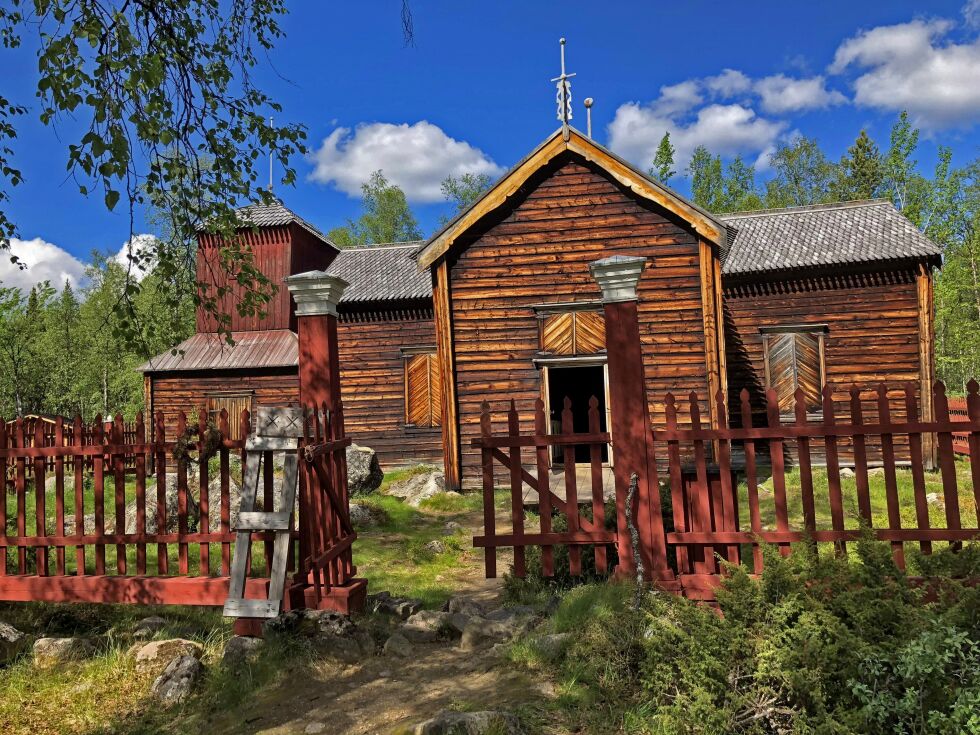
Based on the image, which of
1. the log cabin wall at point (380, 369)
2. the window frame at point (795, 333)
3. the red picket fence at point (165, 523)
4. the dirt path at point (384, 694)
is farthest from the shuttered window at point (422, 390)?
the dirt path at point (384, 694)

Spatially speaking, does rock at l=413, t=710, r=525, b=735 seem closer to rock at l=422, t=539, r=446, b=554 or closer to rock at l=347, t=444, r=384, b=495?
rock at l=422, t=539, r=446, b=554

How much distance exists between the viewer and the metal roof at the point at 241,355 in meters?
17.9

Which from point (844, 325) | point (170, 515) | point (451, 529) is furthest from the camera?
point (844, 325)

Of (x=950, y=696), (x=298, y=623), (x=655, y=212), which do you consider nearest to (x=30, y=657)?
(x=298, y=623)

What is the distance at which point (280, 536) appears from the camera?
4.41 m

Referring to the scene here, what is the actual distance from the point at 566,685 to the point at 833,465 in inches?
95.6

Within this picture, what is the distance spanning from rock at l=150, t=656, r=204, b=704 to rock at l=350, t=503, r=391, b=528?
550 cm

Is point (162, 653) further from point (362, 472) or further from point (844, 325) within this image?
point (844, 325)

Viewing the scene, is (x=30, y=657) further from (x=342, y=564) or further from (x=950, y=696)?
(x=950, y=696)

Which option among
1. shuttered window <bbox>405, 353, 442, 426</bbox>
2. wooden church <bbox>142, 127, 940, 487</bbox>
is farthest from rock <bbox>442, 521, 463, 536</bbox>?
shuttered window <bbox>405, 353, 442, 426</bbox>

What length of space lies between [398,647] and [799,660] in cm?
275

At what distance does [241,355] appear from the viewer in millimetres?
18344

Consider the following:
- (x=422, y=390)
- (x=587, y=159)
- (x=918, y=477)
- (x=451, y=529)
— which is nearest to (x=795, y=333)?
(x=587, y=159)

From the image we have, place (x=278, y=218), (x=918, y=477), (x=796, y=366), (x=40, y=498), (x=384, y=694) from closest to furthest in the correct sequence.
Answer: (x=384, y=694), (x=918, y=477), (x=40, y=498), (x=796, y=366), (x=278, y=218)
